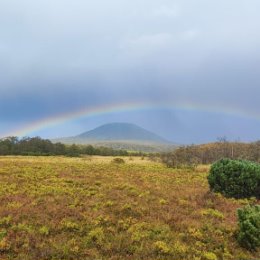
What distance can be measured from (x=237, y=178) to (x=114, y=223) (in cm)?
1064

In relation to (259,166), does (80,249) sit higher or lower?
lower

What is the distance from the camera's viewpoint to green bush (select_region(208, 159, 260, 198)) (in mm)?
23750

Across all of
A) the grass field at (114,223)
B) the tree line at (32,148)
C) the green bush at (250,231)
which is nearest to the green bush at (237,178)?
the grass field at (114,223)

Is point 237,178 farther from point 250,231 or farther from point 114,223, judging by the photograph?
point 114,223

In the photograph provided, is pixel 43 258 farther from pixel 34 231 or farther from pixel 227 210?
pixel 227 210

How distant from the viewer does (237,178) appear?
23.9 metres

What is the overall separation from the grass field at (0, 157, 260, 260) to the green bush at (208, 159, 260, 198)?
4.02 feet

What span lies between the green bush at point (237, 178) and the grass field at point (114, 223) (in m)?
1.23

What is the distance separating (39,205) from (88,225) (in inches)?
171

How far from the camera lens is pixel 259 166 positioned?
2445cm

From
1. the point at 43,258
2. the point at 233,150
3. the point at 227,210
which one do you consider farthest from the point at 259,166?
the point at 233,150

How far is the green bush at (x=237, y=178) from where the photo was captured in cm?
2375

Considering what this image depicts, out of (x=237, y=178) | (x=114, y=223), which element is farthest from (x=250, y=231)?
(x=237, y=178)

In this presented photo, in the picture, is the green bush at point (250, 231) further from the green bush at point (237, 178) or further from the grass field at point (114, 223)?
the green bush at point (237, 178)
